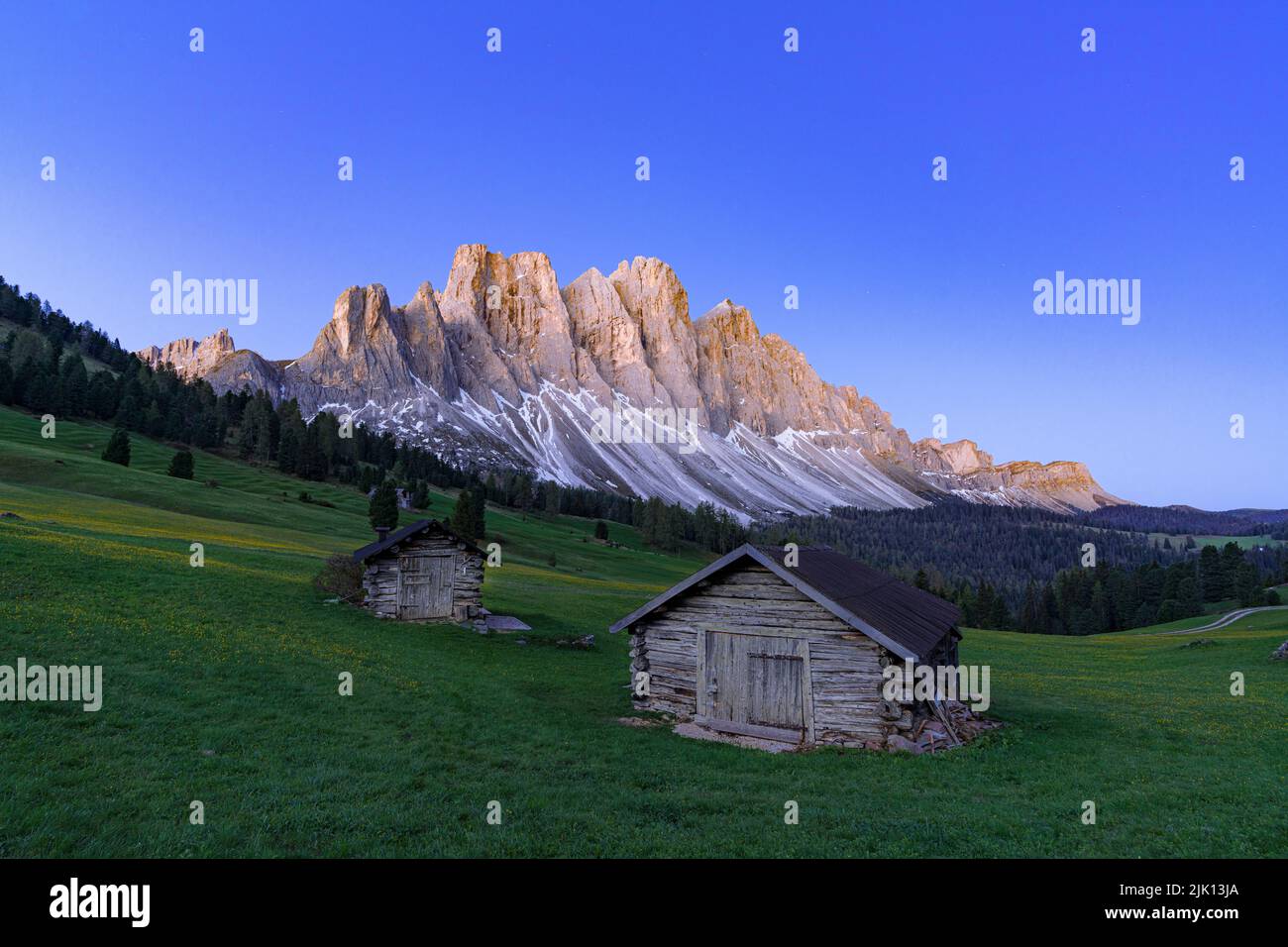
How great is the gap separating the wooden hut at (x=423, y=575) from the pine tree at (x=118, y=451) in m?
69.9

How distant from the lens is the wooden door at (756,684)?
18.8m

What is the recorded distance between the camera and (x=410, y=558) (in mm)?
33750

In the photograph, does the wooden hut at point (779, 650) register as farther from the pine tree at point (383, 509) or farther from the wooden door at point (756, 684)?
the pine tree at point (383, 509)

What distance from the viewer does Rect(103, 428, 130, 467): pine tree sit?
81625mm

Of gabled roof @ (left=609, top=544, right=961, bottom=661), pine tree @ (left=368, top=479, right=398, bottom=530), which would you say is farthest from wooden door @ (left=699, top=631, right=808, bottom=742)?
pine tree @ (left=368, top=479, right=398, bottom=530)

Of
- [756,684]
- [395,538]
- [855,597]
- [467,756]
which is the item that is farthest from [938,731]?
[395,538]

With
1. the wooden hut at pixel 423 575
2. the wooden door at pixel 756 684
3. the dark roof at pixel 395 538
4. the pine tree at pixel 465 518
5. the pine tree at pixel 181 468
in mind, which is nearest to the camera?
the wooden door at pixel 756 684

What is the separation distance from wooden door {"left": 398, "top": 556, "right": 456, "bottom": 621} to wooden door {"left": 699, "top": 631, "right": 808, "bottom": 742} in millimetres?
18915

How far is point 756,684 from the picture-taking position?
19.3 m

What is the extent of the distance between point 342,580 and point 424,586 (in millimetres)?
4643

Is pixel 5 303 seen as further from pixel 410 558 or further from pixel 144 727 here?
pixel 144 727

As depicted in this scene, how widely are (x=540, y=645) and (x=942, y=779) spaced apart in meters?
21.1

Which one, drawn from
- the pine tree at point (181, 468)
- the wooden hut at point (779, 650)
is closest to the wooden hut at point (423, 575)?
the wooden hut at point (779, 650)
